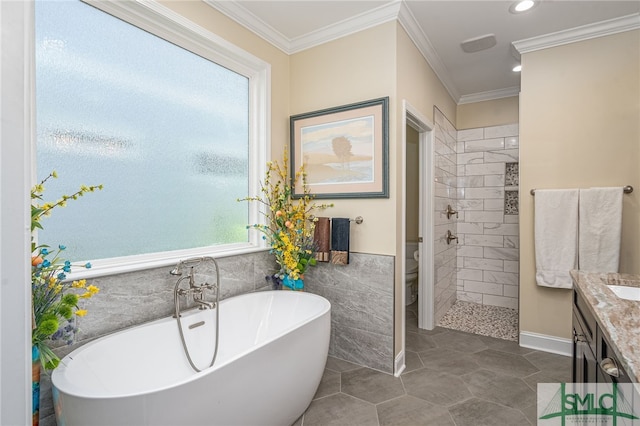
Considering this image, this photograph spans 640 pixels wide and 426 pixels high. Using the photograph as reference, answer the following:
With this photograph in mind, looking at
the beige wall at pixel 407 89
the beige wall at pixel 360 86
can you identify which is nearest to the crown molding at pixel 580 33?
the beige wall at pixel 407 89

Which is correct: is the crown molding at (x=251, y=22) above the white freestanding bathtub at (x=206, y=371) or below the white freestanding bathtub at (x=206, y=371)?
above

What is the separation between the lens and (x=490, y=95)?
13.2ft

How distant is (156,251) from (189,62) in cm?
132

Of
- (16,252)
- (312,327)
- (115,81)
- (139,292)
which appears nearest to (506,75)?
(312,327)

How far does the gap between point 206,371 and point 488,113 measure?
425 centimetres

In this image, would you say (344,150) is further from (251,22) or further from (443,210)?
(443,210)

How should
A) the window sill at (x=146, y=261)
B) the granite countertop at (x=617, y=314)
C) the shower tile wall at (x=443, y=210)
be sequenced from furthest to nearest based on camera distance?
the shower tile wall at (x=443, y=210), the window sill at (x=146, y=261), the granite countertop at (x=617, y=314)

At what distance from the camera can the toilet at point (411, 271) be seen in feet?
12.7

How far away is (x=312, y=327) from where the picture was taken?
1.79 meters

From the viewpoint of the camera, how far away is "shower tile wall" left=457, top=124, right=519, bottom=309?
394 cm

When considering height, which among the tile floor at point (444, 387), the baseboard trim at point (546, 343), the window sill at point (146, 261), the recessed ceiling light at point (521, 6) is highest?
the recessed ceiling light at point (521, 6)

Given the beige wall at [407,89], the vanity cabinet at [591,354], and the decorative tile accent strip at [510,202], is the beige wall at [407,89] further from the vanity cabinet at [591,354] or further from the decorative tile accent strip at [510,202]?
the decorative tile accent strip at [510,202]

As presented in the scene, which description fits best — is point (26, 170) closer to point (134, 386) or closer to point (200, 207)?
point (134, 386)

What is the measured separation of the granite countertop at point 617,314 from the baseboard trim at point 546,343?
137 cm
